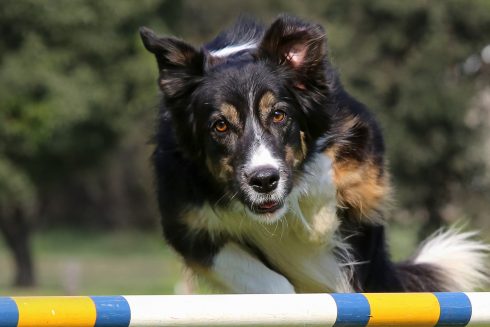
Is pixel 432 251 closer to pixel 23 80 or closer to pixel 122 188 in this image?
pixel 23 80

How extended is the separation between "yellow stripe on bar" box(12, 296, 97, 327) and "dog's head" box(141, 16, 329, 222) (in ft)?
6.44

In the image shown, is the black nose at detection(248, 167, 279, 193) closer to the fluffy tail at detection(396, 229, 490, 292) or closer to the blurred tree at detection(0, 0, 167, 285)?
the fluffy tail at detection(396, 229, 490, 292)

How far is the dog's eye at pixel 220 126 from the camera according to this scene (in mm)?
6312

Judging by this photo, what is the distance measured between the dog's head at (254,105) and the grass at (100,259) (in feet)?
50.7

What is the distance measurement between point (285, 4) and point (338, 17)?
3.69 metres

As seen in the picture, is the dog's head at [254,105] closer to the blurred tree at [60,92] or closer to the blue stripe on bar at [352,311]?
the blue stripe on bar at [352,311]

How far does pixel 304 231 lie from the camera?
6.98m

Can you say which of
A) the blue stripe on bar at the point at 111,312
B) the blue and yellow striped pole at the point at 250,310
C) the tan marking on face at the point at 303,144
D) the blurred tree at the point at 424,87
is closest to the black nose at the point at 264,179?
the tan marking on face at the point at 303,144

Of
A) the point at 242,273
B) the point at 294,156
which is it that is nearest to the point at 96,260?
the point at 242,273

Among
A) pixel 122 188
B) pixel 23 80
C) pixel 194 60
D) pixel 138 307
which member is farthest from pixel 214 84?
pixel 122 188

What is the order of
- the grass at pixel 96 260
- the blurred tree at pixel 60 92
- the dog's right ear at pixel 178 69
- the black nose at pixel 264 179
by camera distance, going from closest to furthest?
the black nose at pixel 264 179 < the dog's right ear at pixel 178 69 < the blurred tree at pixel 60 92 < the grass at pixel 96 260

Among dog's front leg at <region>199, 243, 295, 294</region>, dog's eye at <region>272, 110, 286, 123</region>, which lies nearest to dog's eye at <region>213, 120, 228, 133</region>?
Answer: dog's eye at <region>272, 110, 286, 123</region>

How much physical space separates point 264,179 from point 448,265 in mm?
2587

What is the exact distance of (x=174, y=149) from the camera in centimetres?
682
